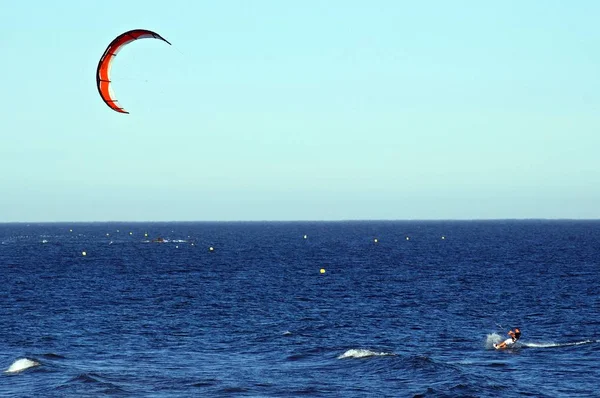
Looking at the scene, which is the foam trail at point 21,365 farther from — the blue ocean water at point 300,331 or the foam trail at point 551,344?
the foam trail at point 551,344

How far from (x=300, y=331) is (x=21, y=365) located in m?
21.8

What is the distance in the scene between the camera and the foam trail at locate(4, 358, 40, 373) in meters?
49.4

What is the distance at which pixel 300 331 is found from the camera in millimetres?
65062

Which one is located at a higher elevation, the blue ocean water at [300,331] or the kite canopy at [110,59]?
the kite canopy at [110,59]

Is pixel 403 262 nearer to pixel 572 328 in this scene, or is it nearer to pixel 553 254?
pixel 553 254

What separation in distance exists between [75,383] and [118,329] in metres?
21.7

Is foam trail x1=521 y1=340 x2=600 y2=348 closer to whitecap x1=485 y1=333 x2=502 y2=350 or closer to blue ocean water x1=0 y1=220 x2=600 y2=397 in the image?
blue ocean water x1=0 y1=220 x2=600 y2=397

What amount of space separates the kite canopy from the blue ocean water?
1452 centimetres

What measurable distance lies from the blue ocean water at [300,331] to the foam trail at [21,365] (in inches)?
8.4

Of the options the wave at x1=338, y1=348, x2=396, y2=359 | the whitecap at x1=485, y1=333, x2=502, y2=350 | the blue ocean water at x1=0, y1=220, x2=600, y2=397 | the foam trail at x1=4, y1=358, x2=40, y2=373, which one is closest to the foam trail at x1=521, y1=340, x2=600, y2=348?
the blue ocean water at x1=0, y1=220, x2=600, y2=397

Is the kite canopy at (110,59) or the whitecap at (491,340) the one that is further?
the whitecap at (491,340)

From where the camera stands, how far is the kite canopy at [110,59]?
42781mm

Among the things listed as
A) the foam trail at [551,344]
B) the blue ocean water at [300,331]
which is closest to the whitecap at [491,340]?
the blue ocean water at [300,331]

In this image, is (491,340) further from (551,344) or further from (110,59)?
(110,59)
